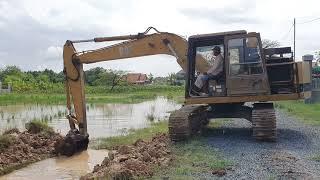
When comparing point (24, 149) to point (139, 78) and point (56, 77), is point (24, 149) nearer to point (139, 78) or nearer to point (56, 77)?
point (56, 77)

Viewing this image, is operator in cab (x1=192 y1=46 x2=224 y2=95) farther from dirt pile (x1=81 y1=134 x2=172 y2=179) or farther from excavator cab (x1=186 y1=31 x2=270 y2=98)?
dirt pile (x1=81 y1=134 x2=172 y2=179)

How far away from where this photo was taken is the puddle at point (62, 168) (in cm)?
1256

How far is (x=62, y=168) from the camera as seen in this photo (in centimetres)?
1355

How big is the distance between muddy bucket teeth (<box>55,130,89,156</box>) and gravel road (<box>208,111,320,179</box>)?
12.6 ft

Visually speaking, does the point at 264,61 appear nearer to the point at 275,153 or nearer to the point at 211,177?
the point at 275,153

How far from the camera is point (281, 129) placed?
650 inches

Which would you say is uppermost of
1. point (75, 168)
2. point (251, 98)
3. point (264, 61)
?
point (264, 61)

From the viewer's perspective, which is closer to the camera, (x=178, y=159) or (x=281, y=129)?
(x=178, y=159)

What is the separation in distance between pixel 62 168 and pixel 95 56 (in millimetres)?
3766

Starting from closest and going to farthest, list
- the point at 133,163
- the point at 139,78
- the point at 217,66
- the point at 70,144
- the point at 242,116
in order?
1. the point at 133,163
2. the point at 217,66
3. the point at 242,116
4. the point at 70,144
5. the point at 139,78

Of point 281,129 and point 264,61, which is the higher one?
point 264,61

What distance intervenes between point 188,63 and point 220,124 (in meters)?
5.09

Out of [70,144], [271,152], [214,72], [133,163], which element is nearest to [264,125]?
[271,152]

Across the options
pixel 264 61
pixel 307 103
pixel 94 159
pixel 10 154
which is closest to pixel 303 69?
pixel 264 61
